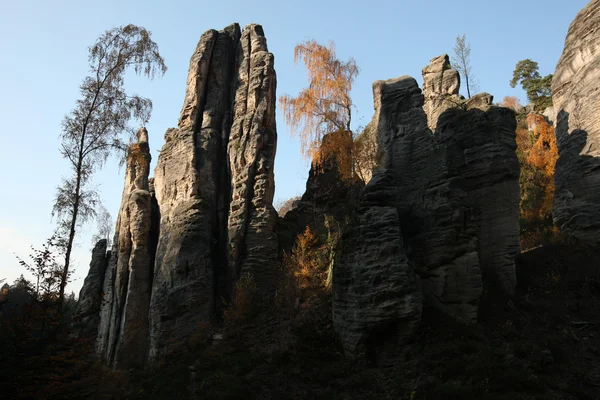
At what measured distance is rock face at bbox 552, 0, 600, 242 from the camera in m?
15.5

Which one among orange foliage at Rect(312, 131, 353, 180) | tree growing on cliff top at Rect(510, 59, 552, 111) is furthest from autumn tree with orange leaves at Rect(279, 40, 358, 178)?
tree growing on cliff top at Rect(510, 59, 552, 111)

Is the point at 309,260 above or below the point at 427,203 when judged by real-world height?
below

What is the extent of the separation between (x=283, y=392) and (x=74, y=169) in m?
8.83

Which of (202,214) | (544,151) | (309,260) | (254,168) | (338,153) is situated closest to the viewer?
(309,260)

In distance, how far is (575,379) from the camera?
8.73 meters

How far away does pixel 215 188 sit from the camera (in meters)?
17.2

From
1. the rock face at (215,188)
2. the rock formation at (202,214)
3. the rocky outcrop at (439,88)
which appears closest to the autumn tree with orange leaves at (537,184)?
the rocky outcrop at (439,88)

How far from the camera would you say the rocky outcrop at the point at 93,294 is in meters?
21.5

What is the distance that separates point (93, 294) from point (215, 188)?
35.2 ft

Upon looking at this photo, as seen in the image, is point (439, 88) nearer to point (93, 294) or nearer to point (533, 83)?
point (93, 294)

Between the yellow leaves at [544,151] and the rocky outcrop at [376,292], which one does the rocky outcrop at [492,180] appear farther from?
the yellow leaves at [544,151]

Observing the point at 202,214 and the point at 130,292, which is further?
the point at 130,292

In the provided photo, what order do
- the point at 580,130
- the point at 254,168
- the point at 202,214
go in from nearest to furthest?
1. the point at 202,214
2. the point at 580,130
3. the point at 254,168

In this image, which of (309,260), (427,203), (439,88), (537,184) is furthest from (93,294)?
(537,184)
